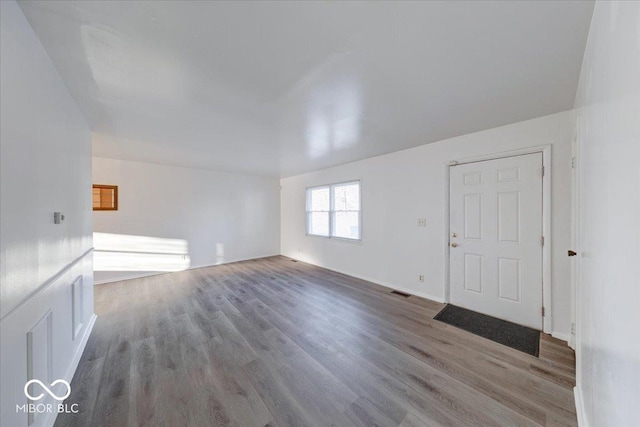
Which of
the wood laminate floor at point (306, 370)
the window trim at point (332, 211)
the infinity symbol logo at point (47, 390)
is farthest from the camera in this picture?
the window trim at point (332, 211)

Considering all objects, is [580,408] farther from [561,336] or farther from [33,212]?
[33,212]

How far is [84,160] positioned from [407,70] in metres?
3.30

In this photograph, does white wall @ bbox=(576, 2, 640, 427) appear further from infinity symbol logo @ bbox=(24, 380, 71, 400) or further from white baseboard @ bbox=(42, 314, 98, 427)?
white baseboard @ bbox=(42, 314, 98, 427)

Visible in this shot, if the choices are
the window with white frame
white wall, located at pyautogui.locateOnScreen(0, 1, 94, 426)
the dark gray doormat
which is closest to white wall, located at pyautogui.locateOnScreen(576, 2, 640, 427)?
the dark gray doormat

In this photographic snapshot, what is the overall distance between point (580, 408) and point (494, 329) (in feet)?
3.68

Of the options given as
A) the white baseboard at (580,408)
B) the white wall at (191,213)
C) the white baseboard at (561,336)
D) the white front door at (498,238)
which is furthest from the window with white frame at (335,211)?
the white baseboard at (580,408)

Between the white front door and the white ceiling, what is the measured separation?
0.63 metres

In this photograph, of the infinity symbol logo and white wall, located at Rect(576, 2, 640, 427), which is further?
the infinity symbol logo

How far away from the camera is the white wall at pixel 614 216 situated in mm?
623

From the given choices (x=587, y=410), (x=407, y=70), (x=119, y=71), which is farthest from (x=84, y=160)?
(x=587, y=410)

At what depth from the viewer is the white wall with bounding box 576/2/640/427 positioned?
0.62m

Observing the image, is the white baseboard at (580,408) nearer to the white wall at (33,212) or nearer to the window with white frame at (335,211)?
the white wall at (33,212)

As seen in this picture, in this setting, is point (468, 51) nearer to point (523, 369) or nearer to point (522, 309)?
point (523, 369)

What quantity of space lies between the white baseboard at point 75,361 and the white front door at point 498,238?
3.99 m
